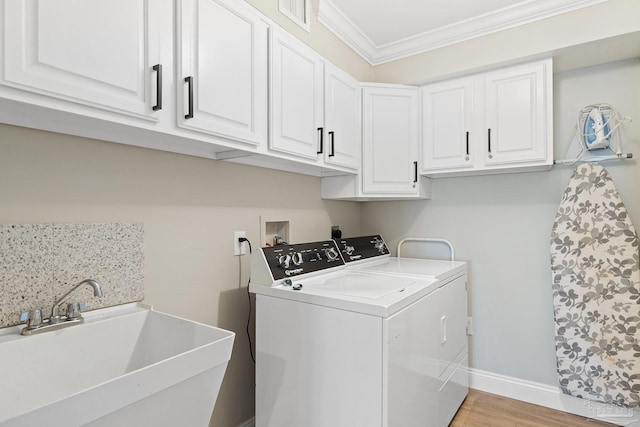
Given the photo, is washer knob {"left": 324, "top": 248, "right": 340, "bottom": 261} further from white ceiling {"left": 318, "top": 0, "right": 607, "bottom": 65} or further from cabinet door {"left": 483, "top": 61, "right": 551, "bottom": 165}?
white ceiling {"left": 318, "top": 0, "right": 607, "bottom": 65}

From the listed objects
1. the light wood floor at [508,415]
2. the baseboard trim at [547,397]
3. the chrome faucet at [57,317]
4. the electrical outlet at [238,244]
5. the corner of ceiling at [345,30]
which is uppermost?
the corner of ceiling at [345,30]

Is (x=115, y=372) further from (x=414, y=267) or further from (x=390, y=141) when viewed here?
(x=390, y=141)

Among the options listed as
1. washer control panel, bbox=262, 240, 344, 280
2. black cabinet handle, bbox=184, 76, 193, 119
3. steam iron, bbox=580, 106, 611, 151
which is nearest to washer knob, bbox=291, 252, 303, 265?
washer control panel, bbox=262, 240, 344, 280

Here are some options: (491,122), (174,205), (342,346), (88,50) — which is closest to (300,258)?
(342,346)

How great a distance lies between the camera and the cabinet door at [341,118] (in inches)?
78.1

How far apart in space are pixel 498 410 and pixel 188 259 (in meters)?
2.17

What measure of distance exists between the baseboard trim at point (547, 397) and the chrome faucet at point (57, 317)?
250 cm

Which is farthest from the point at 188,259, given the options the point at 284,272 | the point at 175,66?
the point at 175,66

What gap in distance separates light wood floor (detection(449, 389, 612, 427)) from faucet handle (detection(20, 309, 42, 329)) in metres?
2.13

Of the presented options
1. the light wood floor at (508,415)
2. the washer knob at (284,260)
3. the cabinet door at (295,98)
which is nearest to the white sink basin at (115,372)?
the washer knob at (284,260)

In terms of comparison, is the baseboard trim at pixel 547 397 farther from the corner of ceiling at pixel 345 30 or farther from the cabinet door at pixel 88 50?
the cabinet door at pixel 88 50

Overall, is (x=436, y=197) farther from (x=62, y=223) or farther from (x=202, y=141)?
(x=62, y=223)

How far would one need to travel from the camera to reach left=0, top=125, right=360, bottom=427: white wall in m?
1.11

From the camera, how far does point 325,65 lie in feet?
6.38
